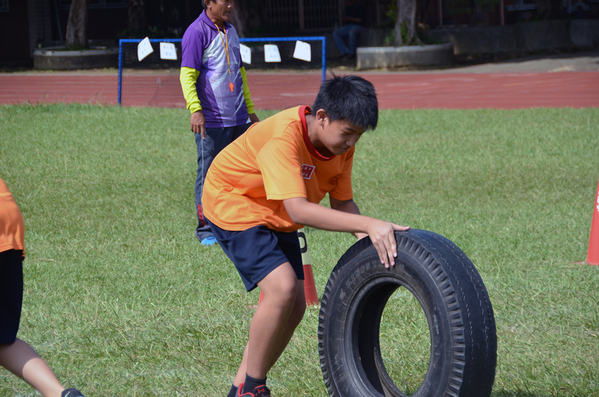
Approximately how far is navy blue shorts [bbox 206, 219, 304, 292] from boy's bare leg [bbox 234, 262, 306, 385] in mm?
35

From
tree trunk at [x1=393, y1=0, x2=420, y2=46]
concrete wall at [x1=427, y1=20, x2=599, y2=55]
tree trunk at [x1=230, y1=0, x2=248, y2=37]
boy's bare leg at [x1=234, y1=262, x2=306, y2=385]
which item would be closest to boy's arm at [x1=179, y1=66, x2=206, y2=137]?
boy's bare leg at [x1=234, y1=262, x2=306, y2=385]

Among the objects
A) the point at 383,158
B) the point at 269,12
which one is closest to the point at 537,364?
the point at 383,158

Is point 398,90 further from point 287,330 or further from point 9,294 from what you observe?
point 9,294

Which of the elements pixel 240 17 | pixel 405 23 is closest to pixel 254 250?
pixel 405 23

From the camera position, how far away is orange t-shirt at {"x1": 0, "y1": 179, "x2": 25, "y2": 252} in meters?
2.54

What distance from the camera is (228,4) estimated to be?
17.1 ft

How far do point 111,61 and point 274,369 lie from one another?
73.6 feet

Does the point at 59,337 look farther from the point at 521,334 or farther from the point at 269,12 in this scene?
the point at 269,12

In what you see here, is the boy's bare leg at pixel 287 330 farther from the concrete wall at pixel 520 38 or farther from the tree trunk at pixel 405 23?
the concrete wall at pixel 520 38

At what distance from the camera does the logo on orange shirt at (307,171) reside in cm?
274

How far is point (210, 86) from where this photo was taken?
548 centimetres

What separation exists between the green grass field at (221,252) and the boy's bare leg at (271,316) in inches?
16.5

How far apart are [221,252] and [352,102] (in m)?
2.87

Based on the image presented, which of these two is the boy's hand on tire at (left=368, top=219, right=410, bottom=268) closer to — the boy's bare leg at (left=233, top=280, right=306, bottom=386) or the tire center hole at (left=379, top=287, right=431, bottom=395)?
the boy's bare leg at (left=233, top=280, right=306, bottom=386)
